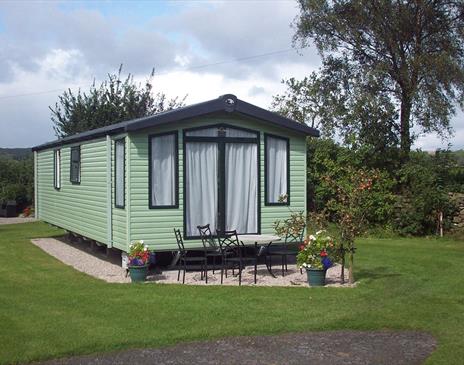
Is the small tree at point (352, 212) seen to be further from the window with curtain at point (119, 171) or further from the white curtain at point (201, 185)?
the window with curtain at point (119, 171)

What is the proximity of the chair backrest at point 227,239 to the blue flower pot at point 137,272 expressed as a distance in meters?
1.29

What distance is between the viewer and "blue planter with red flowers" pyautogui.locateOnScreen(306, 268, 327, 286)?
8977 mm

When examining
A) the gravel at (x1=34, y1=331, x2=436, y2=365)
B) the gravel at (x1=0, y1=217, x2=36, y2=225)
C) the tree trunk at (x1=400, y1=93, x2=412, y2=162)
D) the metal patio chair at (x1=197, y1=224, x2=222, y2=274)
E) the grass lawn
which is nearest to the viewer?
the gravel at (x1=34, y1=331, x2=436, y2=365)

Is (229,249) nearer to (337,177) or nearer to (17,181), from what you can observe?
(337,177)

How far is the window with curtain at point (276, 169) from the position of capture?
1130 centimetres

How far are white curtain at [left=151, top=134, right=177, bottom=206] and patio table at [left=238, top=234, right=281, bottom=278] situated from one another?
134cm

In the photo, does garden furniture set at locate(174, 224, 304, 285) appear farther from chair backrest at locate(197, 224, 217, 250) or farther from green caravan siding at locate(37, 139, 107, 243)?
green caravan siding at locate(37, 139, 107, 243)

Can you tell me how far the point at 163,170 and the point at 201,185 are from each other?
707 mm

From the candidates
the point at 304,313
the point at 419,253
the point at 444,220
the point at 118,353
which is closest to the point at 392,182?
the point at 444,220

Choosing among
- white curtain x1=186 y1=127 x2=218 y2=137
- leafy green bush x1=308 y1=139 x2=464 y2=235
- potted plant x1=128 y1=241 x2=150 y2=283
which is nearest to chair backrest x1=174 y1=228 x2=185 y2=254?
potted plant x1=128 y1=241 x2=150 y2=283

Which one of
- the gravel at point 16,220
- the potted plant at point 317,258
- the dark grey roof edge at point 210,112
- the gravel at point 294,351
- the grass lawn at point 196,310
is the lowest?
the gravel at point 16,220

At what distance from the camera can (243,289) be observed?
28.2 ft

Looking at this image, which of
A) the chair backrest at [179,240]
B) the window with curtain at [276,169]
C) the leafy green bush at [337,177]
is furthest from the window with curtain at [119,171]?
the leafy green bush at [337,177]

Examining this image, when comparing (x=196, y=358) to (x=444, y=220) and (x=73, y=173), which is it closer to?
(x=73, y=173)
